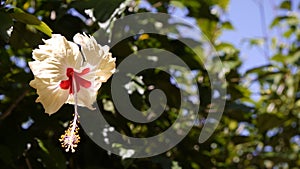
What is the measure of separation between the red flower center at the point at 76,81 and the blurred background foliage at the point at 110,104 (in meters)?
0.14

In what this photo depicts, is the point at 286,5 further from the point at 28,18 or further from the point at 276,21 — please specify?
the point at 28,18

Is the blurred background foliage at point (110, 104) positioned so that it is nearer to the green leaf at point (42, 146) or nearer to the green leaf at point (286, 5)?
the green leaf at point (42, 146)

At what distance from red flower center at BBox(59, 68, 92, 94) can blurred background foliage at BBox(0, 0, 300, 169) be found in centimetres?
14

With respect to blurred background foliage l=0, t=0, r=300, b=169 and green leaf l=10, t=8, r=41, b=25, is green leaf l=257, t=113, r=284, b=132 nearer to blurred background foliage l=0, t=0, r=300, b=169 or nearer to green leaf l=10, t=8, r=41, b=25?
blurred background foliage l=0, t=0, r=300, b=169

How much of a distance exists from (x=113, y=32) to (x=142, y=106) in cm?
22

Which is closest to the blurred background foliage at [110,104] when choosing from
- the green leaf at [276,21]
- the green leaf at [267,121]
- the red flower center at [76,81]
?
the green leaf at [267,121]

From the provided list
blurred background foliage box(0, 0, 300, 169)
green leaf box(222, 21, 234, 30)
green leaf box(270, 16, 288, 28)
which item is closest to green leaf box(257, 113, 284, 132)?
blurred background foliage box(0, 0, 300, 169)

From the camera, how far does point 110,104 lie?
137cm

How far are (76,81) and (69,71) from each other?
3cm

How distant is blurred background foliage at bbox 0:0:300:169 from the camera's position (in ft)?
3.99

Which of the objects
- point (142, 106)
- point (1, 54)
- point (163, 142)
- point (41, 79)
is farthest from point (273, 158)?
point (41, 79)

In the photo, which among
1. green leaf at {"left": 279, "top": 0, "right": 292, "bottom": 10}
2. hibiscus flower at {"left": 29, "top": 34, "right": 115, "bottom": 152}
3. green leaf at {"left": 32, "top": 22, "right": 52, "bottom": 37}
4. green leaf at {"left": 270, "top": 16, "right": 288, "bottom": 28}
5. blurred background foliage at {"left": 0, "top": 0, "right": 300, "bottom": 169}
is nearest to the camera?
hibiscus flower at {"left": 29, "top": 34, "right": 115, "bottom": 152}

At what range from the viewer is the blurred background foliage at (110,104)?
47.8 inches

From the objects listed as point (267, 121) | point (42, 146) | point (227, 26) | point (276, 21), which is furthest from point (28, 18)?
point (276, 21)
